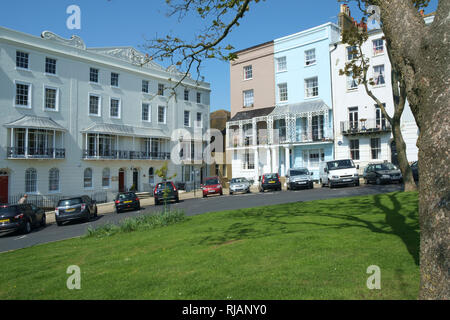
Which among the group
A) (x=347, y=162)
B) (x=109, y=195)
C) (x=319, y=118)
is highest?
(x=319, y=118)

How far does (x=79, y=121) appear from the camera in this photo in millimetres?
31906

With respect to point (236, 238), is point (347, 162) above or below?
above

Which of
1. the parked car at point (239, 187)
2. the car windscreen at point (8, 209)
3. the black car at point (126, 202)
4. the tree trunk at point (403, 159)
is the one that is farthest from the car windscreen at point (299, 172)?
the car windscreen at point (8, 209)

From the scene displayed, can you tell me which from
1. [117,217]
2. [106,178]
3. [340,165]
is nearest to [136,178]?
[106,178]

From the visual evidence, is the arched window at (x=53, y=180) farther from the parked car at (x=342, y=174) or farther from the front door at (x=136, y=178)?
the parked car at (x=342, y=174)

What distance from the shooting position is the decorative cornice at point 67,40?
99.3ft

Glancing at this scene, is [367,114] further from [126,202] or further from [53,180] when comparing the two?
[53,180]

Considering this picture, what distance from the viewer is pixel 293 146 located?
119ft

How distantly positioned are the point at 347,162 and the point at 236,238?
19667mm

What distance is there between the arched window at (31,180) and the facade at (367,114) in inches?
1083
